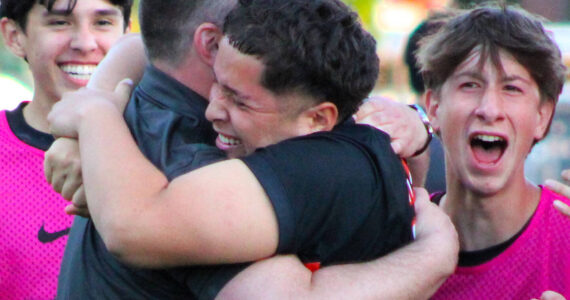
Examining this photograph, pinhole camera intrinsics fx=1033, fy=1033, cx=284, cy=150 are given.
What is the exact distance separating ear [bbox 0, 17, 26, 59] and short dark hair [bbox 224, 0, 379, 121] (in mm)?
2421

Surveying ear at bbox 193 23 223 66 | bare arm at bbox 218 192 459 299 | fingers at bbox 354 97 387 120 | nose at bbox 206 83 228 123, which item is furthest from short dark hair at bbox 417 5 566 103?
nose at bbox 206 83 228 123

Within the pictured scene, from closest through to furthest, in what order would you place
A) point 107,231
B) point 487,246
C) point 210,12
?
1. point 107,231
2. point 210,12
3. point 487,246

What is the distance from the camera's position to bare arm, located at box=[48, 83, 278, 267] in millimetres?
2604

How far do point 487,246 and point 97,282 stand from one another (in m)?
1.50

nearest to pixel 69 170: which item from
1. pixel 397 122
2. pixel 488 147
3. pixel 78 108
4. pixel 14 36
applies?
pixel 78 108

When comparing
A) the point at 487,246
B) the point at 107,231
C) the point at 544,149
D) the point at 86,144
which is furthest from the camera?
the point at 544,149

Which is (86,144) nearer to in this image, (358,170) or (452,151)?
(358,170)

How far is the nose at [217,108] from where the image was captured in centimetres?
289

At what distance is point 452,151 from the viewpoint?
394cm

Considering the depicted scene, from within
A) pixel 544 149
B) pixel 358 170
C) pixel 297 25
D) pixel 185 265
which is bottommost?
pixel 544 149

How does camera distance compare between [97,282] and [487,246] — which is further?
[487,246]

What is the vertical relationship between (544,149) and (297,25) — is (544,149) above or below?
below

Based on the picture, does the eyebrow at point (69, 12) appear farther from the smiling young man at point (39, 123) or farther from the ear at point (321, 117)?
the ear at point (321, 117)

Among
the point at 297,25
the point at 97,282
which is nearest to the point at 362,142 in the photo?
the point at 297,25
